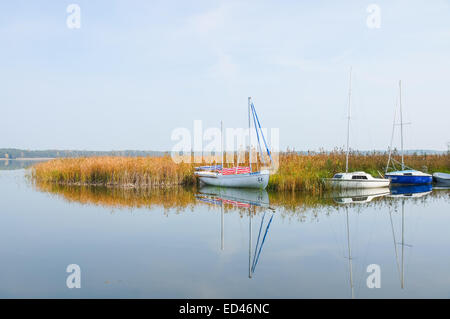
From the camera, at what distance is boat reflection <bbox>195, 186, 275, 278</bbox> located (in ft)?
34.1

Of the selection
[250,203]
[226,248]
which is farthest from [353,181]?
[226,248]

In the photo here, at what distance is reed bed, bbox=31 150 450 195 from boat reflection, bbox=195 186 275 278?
239 centimetres

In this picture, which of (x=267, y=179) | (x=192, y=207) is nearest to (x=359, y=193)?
(x=267, y=179)

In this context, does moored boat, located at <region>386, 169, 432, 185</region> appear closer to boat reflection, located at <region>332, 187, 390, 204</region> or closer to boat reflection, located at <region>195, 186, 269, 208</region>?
boat reflection, located at <region>332, 187, 390, 204</region>

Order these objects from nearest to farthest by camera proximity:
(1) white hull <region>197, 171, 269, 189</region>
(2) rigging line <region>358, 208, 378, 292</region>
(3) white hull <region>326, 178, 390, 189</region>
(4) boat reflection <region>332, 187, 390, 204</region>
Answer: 1. (2) rigging line <region>358, 208, 378, 292</region>
2. (4) boat reflection <region>332, 187, 390, 204</region>
3. (1) white hull <region>197, 171, 269, 189</region>
4. (3) white hull <region>326, 178, 390, 189</region>

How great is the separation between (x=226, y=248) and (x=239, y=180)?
14.7m

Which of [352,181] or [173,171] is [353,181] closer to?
[352,181]

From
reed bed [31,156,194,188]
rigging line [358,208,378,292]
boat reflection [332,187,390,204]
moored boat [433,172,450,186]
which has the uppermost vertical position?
reed bed [31,156,194,188]

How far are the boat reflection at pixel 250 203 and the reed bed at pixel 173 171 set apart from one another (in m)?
2.39

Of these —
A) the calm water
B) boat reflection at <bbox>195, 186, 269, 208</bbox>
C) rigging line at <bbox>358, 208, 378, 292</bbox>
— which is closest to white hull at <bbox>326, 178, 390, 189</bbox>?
boat reflection at <bbox>195, 186, 269, 208</bbox>

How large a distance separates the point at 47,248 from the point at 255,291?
6414mm

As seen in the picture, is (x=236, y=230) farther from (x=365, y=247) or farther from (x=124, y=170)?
(x=124, y=170)

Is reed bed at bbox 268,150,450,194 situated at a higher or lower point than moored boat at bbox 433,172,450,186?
higher

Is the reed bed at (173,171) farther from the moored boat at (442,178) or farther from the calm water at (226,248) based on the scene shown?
the calm water at (226,248)
